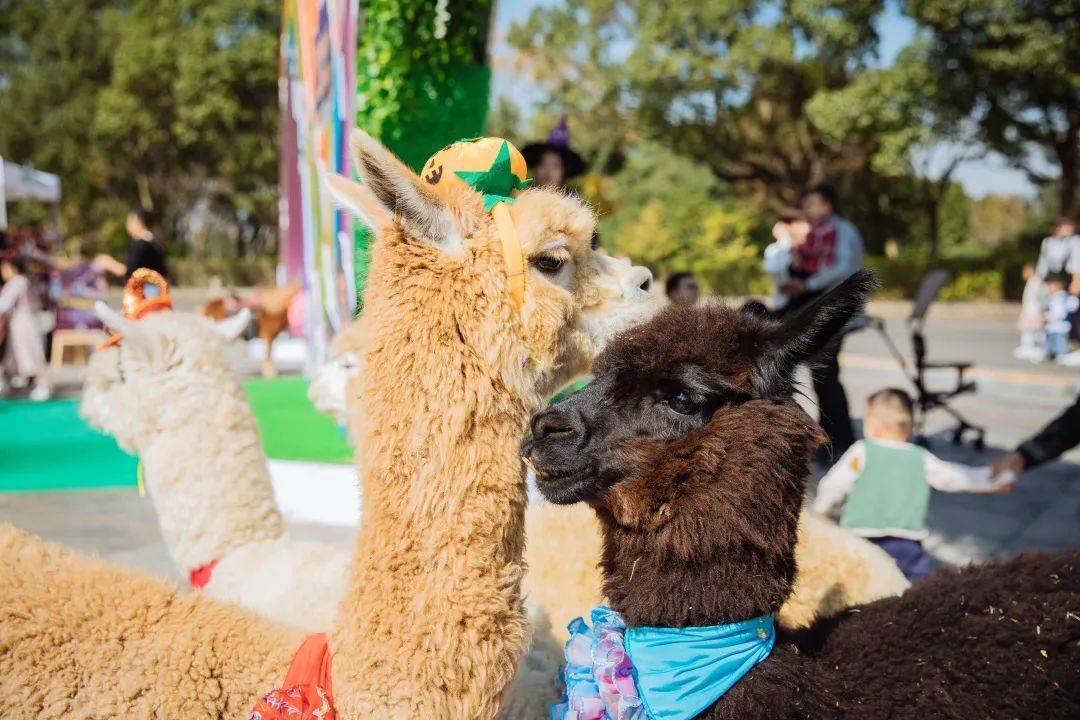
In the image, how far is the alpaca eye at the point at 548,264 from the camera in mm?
1655

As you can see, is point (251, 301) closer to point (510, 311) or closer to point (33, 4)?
point (510, 311)

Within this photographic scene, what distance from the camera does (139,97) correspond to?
31281 millimetres

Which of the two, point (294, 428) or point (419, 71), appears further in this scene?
point (294, 428)

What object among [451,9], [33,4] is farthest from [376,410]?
[33,4]

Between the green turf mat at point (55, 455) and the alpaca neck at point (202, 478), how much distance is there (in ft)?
12.2

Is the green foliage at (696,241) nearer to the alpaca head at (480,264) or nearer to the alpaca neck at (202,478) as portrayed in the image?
the alpaca neck at (202,478)

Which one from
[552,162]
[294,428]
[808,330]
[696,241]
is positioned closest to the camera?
[808,330]

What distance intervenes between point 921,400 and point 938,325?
15673mm

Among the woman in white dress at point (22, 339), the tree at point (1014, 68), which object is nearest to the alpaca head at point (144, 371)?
the woman in white dress at point (22, 339)

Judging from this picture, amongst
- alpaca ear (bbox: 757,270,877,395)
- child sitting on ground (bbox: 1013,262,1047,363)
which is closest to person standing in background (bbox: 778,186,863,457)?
alpaca ear (bbox: 757,270,877,395)

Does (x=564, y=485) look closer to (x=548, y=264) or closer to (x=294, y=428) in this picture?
(x=548, y=264)

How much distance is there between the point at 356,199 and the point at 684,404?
799 millimetres

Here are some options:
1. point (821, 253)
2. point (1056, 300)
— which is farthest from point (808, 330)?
point (1056, 300)

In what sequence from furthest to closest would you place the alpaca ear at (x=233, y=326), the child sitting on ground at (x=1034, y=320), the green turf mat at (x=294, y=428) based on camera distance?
the child sitting on ground at (x=1034, y=320)
the green turf mat at (x=294, y=428)
the alpaca ear at (x=233, y=326)
